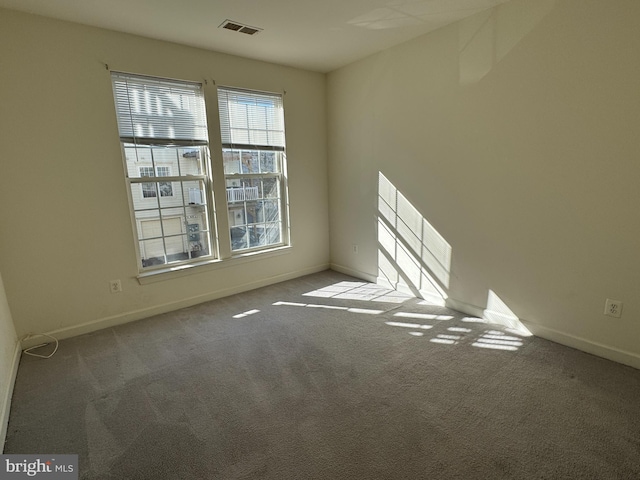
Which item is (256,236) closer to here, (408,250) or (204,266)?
(204,266)

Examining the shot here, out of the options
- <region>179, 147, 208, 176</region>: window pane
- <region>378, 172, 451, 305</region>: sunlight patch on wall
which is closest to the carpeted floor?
<region>378, 172, 451, 305</region>: sunlight patch on wall

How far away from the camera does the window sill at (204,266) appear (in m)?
3.16

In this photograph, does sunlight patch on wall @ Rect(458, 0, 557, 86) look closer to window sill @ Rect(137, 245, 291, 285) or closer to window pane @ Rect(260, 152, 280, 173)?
window pane @ Rect(260, 152, 280, 173)

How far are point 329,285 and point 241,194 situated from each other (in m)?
1.55

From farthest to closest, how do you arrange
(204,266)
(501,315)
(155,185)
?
(204,266) < (155,185) < (501,315)

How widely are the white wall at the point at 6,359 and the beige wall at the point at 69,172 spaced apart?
18 cm

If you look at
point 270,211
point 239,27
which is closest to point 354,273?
point 270,211

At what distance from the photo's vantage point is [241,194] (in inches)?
148

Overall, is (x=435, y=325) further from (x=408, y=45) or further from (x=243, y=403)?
(x=408, y=45)

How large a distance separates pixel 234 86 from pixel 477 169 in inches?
103

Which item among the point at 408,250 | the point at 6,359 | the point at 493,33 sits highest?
the point at 493,33

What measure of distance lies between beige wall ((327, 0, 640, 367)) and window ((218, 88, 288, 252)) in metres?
1.22

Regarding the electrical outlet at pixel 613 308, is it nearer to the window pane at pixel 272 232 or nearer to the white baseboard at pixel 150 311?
the white baseboard at pixel 150 311

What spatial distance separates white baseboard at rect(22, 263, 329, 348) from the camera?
2.78 metres
